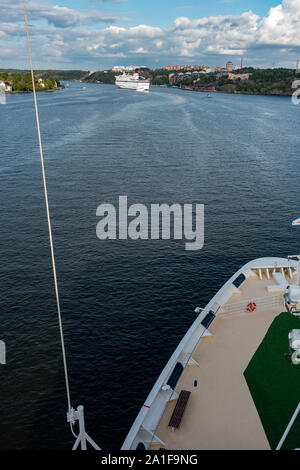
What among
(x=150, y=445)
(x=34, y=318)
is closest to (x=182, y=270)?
(x=34, y=318)

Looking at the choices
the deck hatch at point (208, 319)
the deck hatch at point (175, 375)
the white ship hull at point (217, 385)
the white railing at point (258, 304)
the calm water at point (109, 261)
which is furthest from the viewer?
the calm water at point (109, 261)

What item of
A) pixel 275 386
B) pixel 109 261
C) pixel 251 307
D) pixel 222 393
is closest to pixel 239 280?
pixel 251 307

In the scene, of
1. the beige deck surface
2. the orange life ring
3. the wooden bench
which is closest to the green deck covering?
the beige deck surface

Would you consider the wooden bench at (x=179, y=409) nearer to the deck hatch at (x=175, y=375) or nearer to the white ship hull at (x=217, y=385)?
the white ship hull at (x=217, y=385)

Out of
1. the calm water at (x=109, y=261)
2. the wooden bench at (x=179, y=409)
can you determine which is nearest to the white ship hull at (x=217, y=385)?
the wooden bench at (x=179, y=409)

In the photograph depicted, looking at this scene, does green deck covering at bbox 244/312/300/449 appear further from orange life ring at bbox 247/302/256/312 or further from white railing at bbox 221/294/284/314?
white railing at bbox 221/294/284/314
